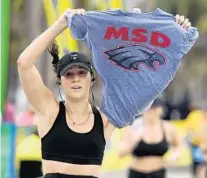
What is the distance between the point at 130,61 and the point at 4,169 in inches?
209

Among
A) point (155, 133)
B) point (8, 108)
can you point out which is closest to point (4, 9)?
point (155, 133)

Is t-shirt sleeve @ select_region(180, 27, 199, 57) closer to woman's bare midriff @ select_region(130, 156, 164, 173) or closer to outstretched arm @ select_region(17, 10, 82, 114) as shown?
outstretched arm @ select_region(17, 10, 82, 114)

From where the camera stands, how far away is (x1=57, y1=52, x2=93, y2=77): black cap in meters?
4.39

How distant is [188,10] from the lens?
40531 millimetres

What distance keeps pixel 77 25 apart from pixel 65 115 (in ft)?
1.70

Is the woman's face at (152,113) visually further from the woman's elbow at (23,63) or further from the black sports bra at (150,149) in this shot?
the woman's elbow at (23,63)

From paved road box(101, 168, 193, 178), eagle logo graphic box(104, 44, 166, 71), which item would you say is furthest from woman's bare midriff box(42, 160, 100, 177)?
paved road box(101, 168, 193, 178)

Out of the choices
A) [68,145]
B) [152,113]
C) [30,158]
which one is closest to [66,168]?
[68,145]

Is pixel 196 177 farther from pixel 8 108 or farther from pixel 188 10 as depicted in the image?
pixel 188 10

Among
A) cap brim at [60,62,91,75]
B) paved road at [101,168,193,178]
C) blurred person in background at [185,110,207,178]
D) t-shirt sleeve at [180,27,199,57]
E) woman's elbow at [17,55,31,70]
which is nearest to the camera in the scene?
woman's elbow at [17,55,31,70]

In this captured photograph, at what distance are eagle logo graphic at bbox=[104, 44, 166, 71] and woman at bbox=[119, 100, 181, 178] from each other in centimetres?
310

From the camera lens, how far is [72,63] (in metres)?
4.39

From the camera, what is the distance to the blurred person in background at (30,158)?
9461mm

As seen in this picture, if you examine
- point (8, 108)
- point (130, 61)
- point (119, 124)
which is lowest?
point (119, 124)
